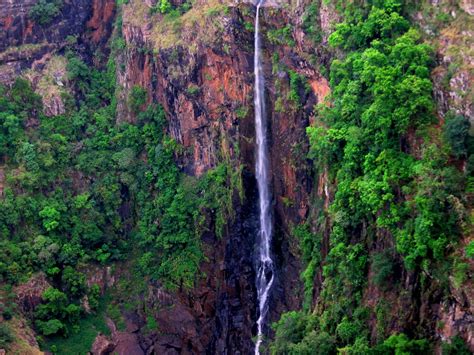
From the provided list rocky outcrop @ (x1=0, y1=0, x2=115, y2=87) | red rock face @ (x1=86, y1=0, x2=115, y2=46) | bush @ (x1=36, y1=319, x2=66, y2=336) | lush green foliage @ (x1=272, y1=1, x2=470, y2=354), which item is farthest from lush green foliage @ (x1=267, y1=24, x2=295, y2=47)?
bush @ (x1=36, y1=319, x2=66, y2=336)

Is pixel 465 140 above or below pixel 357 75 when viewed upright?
below

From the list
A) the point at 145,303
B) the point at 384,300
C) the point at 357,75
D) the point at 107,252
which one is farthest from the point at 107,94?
the point at 384,300

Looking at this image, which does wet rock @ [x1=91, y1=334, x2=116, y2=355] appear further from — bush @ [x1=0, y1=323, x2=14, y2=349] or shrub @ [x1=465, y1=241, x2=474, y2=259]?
shrub @ [x1=465, y1=241, x2=474, y2=259]

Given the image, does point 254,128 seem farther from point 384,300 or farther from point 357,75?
point 384,300

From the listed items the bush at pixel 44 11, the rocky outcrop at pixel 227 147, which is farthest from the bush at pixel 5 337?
the bush at pixel 44 11

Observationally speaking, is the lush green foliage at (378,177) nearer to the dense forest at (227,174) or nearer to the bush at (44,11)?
the dense forest at (227,174)

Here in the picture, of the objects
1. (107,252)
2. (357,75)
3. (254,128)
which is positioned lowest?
(107,252)

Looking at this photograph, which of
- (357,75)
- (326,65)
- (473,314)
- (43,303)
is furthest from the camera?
(43,303)
